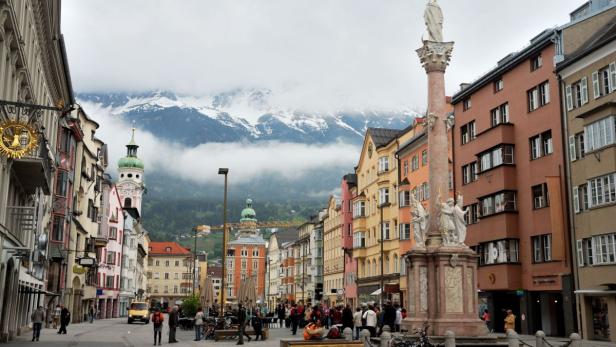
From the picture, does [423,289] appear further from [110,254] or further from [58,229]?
[110,254]

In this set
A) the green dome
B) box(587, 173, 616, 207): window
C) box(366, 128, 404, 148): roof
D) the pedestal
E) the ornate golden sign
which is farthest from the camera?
the green dome

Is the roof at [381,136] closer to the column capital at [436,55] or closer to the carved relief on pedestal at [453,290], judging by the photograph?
the column capital at [436,55]

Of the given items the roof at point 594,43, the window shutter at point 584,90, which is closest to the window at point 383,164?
the roof at point 594,43

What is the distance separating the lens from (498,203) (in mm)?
43781

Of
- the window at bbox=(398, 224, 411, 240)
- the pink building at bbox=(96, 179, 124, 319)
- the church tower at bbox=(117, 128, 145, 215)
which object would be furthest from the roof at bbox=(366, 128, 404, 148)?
the church tower at bbox=(117, 128, 145, 215)

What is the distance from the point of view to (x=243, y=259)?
640ft

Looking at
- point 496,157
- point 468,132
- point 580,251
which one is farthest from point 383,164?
point 580,251

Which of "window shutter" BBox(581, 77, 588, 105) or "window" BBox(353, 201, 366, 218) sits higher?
"window shutter" BBox(581, 77, 588, 105)

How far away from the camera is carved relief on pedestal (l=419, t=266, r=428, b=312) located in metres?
25.6

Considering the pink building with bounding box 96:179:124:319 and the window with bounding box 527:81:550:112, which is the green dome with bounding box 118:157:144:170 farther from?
the window with bounding box 527:81:550:112

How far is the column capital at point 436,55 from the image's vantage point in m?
28.3

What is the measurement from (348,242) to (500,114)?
35.1m

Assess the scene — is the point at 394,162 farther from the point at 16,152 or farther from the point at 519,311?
the point at 16,152

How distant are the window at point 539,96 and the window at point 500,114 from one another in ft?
8.45
